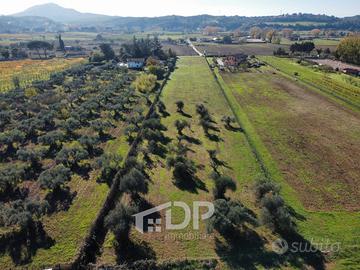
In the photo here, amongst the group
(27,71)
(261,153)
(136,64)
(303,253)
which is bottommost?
(27,71)

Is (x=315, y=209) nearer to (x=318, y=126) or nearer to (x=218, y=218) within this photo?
(x=218, y=218)

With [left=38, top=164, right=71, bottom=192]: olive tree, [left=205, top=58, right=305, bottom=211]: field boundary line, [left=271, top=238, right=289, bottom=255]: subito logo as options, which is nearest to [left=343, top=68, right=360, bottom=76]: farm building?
[left=205, top=58, right=305, bottom=211]: field boundary line

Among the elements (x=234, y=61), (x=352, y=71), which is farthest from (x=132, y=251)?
(x=234, y=61)

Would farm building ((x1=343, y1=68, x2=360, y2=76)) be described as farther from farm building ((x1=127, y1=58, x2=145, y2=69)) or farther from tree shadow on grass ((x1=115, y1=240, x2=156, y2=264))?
tree shadow on grass ((x1=115, y1=240, x2=156, y2=264))

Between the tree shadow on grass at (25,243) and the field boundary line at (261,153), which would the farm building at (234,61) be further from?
the tree shadow on grass at (25,243)

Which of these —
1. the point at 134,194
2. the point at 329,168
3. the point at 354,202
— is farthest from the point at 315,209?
the point at 134,194

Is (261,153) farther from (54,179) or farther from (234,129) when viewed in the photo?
(54,179)

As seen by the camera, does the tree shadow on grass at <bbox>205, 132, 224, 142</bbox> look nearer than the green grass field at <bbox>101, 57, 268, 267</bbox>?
No
